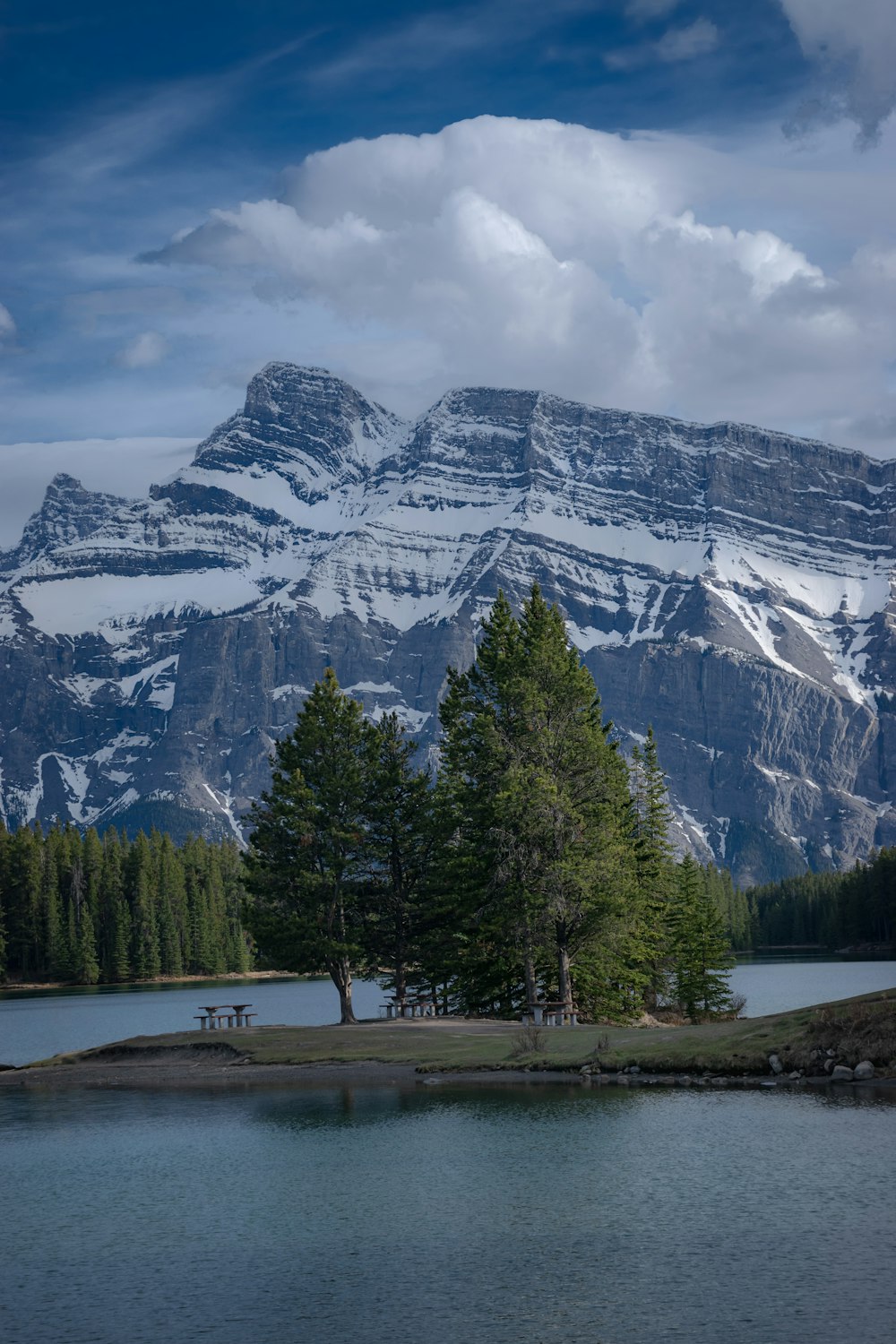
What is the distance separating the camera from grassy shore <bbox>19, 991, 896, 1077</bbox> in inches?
1900

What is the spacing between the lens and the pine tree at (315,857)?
70.9 meters

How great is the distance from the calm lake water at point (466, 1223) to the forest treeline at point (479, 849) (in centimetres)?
1732

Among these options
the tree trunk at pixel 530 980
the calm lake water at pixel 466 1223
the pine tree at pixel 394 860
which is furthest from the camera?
the pine tree at pixel 394 860

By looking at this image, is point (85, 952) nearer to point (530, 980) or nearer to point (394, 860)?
point (394, 860)

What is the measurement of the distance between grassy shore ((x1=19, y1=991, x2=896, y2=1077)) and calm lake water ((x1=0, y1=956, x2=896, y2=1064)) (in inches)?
587

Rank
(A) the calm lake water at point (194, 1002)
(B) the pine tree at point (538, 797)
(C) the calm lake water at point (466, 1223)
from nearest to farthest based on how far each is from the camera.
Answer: (C) the calm lake water at point (466, 1223), (B) the pine tree at point (538, 797), (A) the calm lake water at point (194, 1002)

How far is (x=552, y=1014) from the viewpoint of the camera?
2564 inches

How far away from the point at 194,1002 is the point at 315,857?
234ft

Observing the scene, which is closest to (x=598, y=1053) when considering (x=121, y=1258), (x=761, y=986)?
(x=121, y=1258)

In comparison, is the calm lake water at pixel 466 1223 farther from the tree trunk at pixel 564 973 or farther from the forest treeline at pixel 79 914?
the forest treeline at pixel 79 914

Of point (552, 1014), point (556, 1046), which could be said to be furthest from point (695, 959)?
point (556, 1046)

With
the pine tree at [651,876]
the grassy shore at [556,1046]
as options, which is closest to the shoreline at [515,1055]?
the grassy shore at [556,1046]

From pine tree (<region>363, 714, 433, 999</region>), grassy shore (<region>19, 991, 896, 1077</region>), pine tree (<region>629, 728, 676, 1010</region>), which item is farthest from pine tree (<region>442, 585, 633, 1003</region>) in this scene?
grassy shore (<region>19, 991, 896, 1077</region>)

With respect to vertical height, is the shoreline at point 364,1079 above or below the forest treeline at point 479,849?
below
